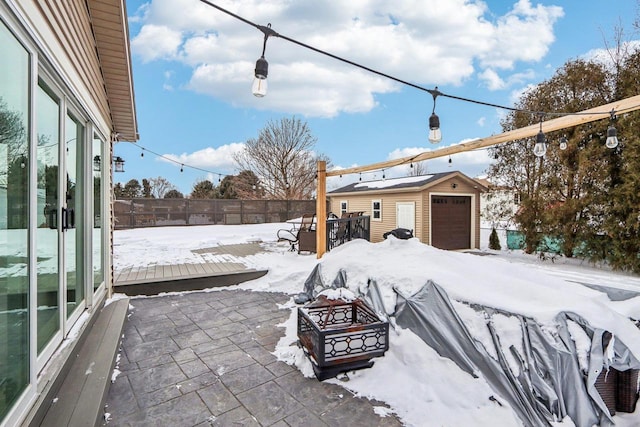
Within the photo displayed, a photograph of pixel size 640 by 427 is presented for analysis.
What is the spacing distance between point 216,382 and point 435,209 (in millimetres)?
10189

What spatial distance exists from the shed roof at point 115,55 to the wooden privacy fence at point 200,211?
9313 millimetres

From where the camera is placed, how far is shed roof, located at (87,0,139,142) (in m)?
2.92


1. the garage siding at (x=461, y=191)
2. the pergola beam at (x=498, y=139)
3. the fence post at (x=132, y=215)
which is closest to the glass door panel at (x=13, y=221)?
the pergola beam at (x=498, y=139)

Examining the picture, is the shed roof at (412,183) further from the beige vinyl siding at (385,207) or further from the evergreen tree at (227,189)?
the evergreen tree at (227,189)

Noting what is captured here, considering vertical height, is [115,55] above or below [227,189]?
above

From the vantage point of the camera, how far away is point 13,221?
4.71 feet

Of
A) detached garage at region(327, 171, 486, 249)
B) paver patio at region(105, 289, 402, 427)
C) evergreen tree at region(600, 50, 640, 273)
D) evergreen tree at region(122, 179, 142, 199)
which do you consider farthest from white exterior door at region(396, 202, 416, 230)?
evergreen tree at region(122, 179, 142, 199)

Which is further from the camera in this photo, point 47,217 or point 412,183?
point 412,183

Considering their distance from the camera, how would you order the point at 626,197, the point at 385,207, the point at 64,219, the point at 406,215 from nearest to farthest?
the point at 64,219, the point at 626,197, the point at 406,215, the point at 385,207

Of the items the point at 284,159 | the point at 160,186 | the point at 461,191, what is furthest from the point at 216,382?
the point at 160,186

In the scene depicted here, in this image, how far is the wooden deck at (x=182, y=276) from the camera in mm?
4680

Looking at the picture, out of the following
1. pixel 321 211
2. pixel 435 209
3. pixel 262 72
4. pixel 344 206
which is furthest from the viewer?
pixel 344 206

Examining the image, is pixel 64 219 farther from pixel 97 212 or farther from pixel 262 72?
pixel 262 72

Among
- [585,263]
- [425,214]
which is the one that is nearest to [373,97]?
[425,214]
